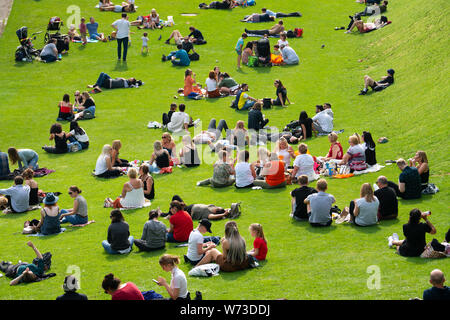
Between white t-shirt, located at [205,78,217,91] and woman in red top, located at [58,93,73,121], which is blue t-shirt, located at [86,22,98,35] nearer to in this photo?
woman in red top, located at [58,93,73,121]

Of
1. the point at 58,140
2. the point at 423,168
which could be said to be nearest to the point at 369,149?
the point at 423,168

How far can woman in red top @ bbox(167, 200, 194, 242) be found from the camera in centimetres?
1770

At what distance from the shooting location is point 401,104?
2945cm

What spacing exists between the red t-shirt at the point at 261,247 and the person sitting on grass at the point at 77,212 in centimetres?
620

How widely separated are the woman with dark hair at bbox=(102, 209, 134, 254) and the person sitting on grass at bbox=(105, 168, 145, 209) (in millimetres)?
3447

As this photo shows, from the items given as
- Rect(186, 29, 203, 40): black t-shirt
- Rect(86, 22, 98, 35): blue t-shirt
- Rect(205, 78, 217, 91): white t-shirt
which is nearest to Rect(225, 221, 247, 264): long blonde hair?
Rect(205, 78, 217, 91): white t-shirt

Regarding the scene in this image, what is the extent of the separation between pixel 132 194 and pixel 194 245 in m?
5.37

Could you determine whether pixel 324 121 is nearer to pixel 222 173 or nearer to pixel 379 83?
pixel 379 83

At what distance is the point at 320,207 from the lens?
1802 cm

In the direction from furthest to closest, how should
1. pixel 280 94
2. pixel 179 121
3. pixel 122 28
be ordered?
pixel 122 28 → pixel 280 94 → pixel 179 121

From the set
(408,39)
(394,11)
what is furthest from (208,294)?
(394,11)

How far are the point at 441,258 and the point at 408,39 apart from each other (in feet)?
78.5

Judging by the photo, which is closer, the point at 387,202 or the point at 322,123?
the point at 387,202
